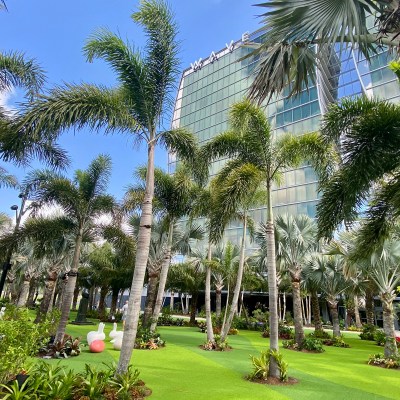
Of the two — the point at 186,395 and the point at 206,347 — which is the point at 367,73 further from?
the point at 186,395

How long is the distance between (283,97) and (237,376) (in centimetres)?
3499

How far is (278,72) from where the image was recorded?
6.61 m

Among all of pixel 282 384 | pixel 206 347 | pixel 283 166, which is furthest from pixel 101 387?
pixel 206 347

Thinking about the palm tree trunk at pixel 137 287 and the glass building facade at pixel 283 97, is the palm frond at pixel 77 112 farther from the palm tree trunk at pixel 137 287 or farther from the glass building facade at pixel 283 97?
the glass building facade at pixel 283 97

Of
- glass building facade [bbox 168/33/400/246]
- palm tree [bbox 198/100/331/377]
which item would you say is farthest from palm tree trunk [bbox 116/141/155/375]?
glass building facade [bbox 168/33/400/246]

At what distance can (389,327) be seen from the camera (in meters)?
14.8

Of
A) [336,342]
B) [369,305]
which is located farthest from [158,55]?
[369,305]

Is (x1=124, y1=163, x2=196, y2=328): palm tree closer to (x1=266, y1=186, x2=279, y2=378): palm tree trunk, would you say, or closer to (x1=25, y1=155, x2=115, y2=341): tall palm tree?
(x1=25, y1=155, x2=115, y2=341): tall palm tree

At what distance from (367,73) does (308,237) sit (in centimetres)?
3024

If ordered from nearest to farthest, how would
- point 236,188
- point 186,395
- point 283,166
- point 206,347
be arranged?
1. point 186,395
2. point 236,188
3. point 283,166
4. point 206,347

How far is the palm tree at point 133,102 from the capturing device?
24.6 feet

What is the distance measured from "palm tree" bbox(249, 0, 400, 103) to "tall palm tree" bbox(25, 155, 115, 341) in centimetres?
939

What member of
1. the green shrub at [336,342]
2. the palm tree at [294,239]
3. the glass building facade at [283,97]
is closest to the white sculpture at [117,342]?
the palm tree at [294,239]

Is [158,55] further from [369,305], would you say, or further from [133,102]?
[369,305]
